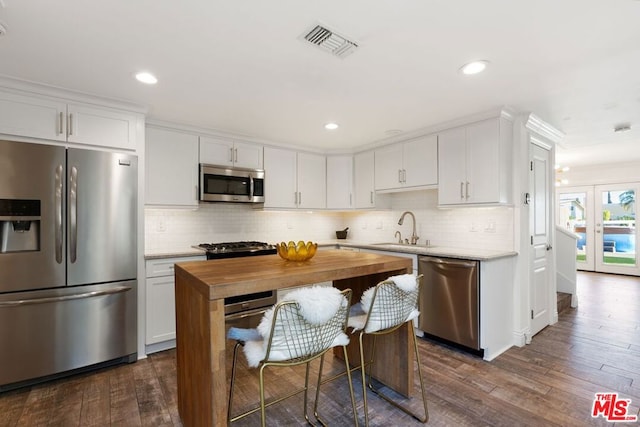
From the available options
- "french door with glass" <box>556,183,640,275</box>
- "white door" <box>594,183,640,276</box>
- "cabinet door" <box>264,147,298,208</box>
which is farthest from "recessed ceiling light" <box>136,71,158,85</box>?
"white door" <box>594,183,640,276</box>

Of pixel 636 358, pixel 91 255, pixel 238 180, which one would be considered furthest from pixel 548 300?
pixel 91 255

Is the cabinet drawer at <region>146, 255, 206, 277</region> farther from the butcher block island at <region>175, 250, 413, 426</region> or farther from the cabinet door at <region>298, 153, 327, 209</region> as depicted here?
the cabinet door at <region>298, 153, 327, 209</region>

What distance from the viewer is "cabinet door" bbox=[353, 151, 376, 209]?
4434 mm

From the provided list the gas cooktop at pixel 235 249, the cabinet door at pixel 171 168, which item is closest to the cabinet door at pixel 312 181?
the gas cooktop at pixel 235 249

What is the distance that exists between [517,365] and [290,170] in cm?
330

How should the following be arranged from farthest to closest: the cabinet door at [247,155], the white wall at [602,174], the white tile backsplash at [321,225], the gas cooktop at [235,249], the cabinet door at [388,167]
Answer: the white wall at [602,174]
the cabinet door at [388,167]
the cabinet door at [247,155]
the white tile backsplash at [321,225]
the gas cooktop at [235,249]

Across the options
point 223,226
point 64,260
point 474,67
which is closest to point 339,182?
point 223,226

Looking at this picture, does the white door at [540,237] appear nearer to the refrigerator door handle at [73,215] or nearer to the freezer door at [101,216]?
the freezer door at [101,216]

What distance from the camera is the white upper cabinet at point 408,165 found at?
3.62m

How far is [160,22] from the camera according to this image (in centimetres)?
170

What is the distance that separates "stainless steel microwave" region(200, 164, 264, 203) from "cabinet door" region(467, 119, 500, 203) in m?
2.44

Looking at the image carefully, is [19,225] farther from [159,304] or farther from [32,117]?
[159,304]

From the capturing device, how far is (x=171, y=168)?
342 centimetres

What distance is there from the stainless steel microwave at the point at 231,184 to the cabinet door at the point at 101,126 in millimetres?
851
